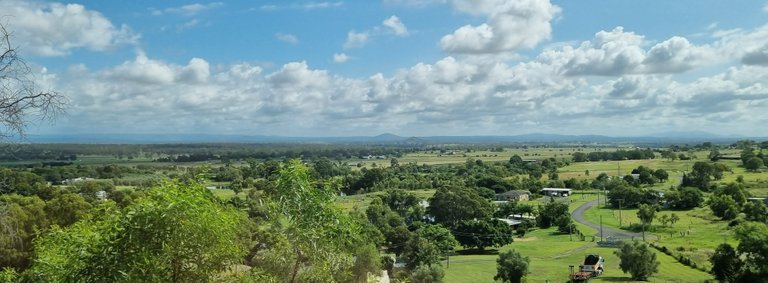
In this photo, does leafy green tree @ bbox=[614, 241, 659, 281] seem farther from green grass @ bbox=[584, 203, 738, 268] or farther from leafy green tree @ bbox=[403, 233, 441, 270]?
leafy green tree @ bbox=[403, 233, 441, 270]

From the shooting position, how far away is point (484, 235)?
4966cm

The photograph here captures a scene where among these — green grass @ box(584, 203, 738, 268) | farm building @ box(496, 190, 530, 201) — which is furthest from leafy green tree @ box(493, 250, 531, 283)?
farm building @ box(496, 190, 530, 201)

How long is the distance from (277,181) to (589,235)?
49661mm

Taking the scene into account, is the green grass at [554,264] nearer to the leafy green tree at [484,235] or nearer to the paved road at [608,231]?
the leafy green tree at [484,235]

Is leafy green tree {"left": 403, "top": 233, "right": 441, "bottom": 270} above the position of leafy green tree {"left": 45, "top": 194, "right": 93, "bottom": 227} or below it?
below

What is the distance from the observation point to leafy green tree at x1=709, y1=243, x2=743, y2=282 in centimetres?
3006

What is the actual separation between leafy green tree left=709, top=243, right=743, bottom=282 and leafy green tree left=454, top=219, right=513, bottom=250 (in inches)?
794

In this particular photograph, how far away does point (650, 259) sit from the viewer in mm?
33344

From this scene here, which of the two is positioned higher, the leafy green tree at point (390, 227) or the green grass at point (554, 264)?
the leafy green tree at point (390, 227)

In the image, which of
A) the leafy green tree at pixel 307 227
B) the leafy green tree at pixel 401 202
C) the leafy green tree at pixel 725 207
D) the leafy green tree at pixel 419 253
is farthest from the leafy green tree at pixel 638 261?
the leafy green tree at pixel 401 202

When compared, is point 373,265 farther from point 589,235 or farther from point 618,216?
point 618,216

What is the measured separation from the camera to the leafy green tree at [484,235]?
49572 millimetres

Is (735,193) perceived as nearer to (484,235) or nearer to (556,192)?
(556,192)

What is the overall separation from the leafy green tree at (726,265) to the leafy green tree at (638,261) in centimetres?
326
